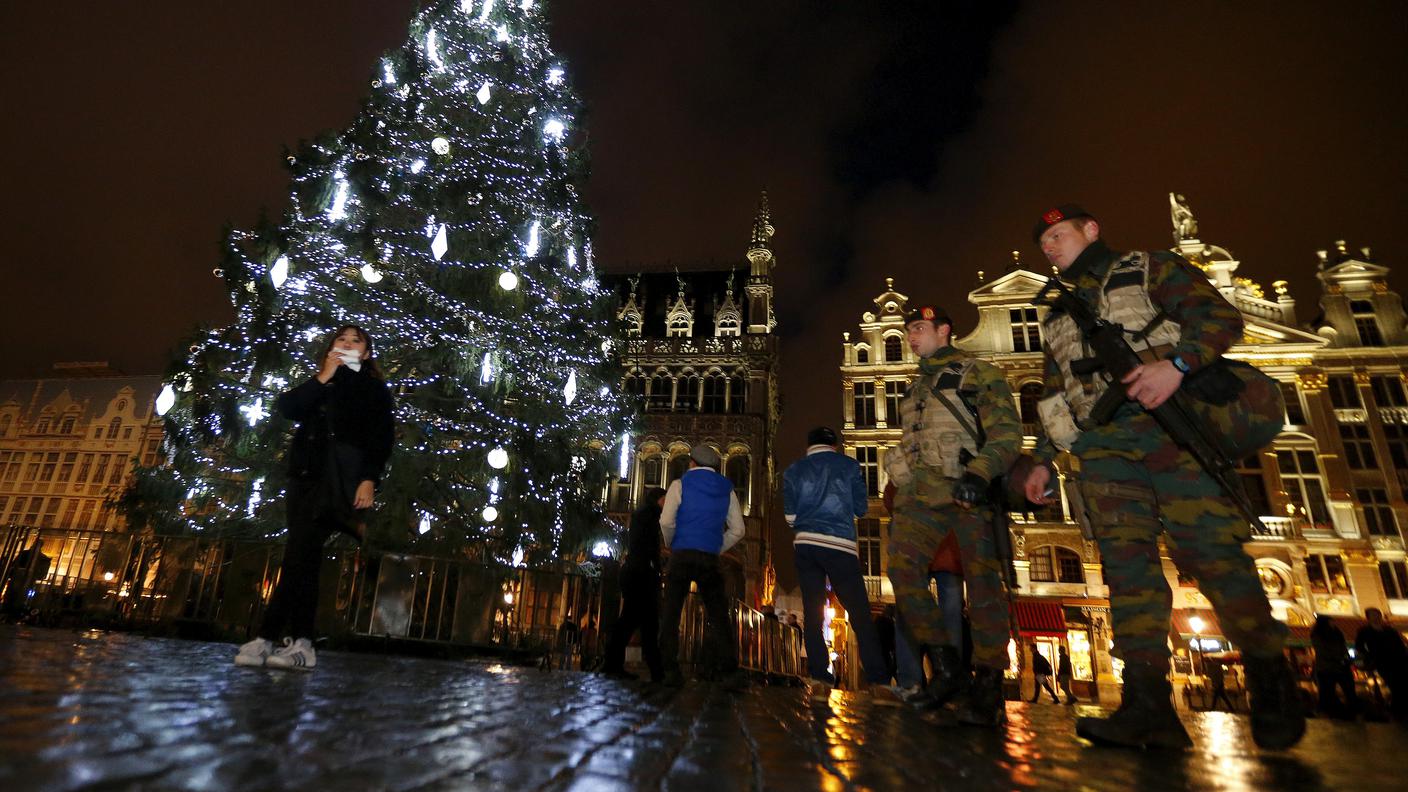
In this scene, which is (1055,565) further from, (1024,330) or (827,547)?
(827,547)

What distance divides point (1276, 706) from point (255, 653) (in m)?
4.81

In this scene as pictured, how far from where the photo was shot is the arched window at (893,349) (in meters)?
31.4

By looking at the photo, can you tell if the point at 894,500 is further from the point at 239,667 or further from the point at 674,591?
the point at 239,667

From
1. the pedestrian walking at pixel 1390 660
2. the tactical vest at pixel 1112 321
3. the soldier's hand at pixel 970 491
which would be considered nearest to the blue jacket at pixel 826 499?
the soldier's hand at pixel 970 491

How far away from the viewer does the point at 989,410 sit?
163 inches

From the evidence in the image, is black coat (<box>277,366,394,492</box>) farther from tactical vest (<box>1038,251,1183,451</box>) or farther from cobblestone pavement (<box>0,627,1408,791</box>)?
tactical vest (<box>1038,251,1183,451</box>)

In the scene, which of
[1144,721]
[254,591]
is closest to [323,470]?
[1144,721]

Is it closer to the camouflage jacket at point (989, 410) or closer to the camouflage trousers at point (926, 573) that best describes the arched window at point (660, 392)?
the camouflage jacket at point (989, 410)

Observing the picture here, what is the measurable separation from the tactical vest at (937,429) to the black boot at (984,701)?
1.13 meters

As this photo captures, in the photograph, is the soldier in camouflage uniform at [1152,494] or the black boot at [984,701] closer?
the soldier in camouflage uniform at [1152,494]

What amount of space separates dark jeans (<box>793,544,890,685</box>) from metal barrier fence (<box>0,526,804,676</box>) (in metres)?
2.13

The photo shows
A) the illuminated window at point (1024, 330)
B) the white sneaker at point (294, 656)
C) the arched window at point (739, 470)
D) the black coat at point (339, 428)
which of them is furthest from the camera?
the arched window at point (739, 470)

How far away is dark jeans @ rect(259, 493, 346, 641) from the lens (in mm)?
3840

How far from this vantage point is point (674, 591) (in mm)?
5883
